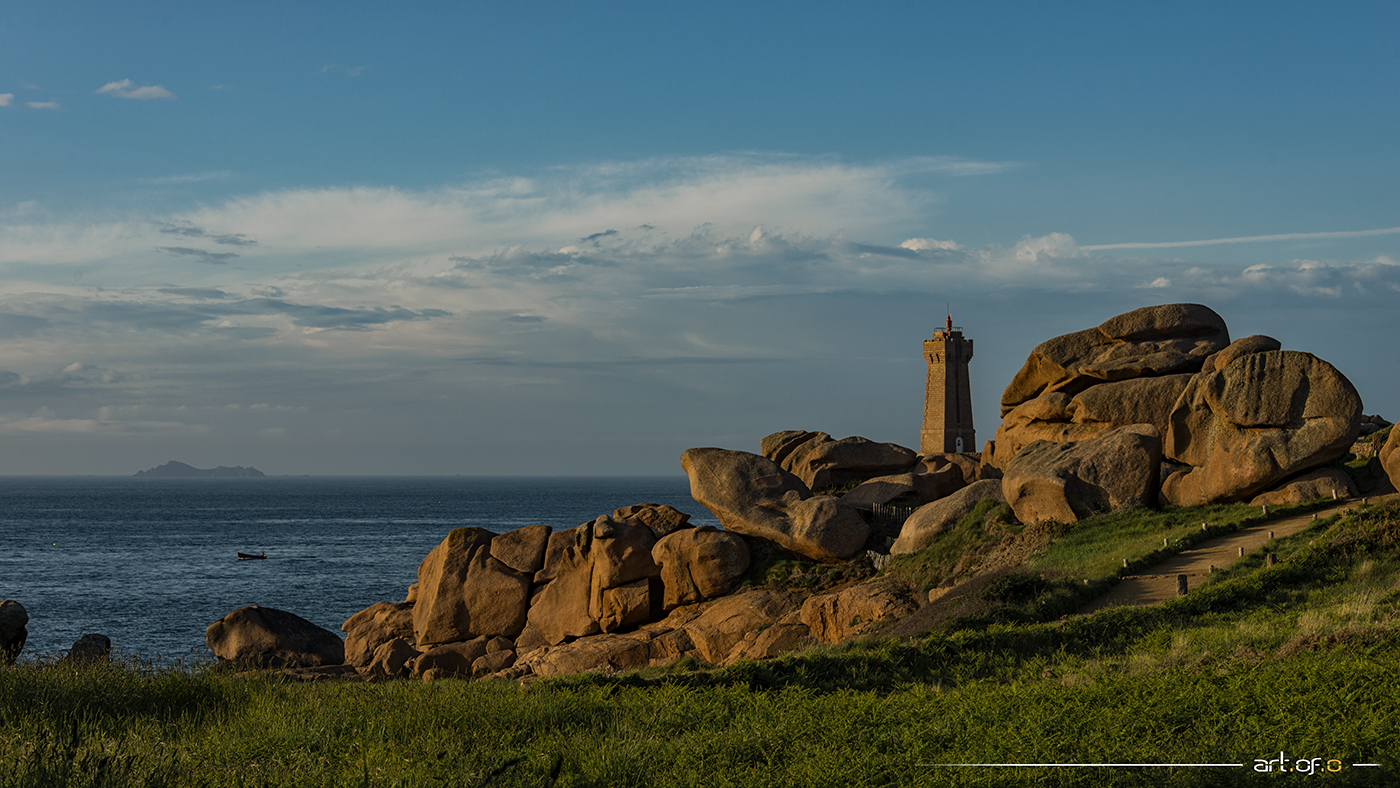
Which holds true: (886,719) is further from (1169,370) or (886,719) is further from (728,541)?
(1169,370)

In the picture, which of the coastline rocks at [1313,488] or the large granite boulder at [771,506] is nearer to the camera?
the coastline rocks at [1313,488]

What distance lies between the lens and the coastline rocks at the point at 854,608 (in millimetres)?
24422

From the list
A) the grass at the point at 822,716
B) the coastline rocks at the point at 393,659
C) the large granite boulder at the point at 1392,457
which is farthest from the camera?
the coastline rocks at the point at 393,659

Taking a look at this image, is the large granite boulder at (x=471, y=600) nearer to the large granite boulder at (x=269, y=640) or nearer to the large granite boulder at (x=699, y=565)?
the large granite boulder at (x=269, y=640)

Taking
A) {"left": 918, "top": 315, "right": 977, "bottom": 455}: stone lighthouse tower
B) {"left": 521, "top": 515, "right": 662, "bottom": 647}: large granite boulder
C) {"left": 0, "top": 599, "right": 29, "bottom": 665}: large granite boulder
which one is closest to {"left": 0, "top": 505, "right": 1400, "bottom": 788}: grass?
{"left": 521, "top": 515, "right": 662, "bottom": 647}: large granite boulder

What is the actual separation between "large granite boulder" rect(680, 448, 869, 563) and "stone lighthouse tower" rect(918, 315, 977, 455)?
144 ft

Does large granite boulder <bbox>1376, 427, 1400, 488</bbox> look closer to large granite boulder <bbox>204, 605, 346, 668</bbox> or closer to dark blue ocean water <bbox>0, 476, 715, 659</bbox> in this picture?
large granite boulder <bbox>204, 605, 346, 668</bbox>

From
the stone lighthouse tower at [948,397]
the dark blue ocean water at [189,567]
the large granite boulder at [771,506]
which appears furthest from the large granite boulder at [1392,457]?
the stone lighthouse tower at [948,397]

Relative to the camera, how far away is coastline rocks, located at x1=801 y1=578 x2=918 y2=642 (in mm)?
24422

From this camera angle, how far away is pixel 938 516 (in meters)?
29.2

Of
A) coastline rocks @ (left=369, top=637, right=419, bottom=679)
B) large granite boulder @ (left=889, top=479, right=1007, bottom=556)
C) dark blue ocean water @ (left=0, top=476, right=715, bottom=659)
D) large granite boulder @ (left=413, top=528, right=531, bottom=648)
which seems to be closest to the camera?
large granite boulder @ (left=889, top=479, right=1007, bottom=556)

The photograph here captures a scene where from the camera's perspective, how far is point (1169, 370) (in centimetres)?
3341

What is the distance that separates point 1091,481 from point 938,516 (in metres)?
4.47

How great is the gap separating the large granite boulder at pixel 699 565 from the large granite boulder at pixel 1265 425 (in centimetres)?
1254
